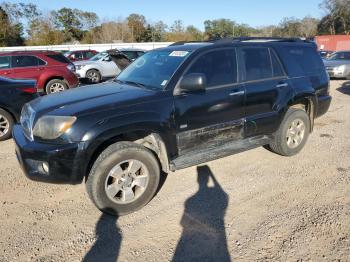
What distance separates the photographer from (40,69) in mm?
10516

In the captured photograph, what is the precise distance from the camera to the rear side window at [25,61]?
10.4 meters

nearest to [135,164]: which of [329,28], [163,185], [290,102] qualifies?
[163,185]

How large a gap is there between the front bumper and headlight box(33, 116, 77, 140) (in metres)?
0.11

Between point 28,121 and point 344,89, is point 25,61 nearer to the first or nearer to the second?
point 28,121

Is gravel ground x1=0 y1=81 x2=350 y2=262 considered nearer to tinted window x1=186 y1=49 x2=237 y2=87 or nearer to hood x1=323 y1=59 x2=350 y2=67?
tinted window x1=186 y1=49 x2=237 y2=87

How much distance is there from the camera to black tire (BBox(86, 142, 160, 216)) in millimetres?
3381

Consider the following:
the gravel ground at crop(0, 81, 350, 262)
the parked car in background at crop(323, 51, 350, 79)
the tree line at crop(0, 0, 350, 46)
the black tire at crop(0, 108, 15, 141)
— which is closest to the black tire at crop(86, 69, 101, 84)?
the black tire at crop(0, 108, 15, 141)

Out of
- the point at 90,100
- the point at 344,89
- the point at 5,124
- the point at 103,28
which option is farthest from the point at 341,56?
the point at 103,28

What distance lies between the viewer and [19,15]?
2655 inches

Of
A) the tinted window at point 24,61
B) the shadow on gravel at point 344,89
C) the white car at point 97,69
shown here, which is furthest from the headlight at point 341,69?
the tinted window at point 24,61

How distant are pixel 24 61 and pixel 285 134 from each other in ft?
29.7

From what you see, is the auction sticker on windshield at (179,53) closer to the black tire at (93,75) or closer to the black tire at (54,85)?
the black tire at (54,85)

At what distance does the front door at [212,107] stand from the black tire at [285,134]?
2.74 ft

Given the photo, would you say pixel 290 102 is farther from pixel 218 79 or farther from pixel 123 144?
pixel 123 144
